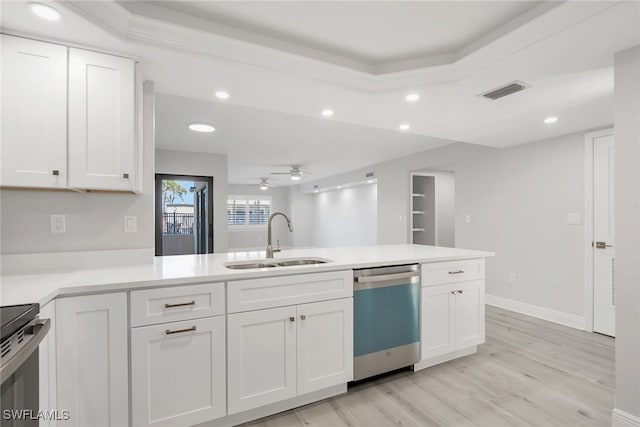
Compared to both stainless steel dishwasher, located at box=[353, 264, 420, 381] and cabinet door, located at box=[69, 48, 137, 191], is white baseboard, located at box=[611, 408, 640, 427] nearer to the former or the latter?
stainless steel dishwasher, located at box=[353, 264, 420, 381]

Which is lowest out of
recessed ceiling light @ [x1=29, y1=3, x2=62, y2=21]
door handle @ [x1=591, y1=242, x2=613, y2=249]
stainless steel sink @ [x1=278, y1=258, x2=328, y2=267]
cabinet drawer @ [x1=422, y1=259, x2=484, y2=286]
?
cabinet drawer @ [x1=422, y1=259, x2=484, y2=286]

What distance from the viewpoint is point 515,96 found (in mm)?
2488

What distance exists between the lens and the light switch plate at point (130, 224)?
→ 2.10 m

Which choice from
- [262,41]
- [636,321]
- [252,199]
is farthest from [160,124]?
[252,199]

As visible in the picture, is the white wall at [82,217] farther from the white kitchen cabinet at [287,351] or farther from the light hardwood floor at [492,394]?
the light hardwood floor at [492,394]

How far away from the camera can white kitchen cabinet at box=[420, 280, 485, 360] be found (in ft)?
8.00

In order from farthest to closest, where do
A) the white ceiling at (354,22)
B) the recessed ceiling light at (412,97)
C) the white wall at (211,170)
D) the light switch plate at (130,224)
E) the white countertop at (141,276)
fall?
the white wall at (211,170) < the recessed ceiling light at (412,97) < the light switch plate at (130,224) < the white ceiling at (354,22) < the white countertop at (141,276)

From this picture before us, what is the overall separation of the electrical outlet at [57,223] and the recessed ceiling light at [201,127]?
2.13 meters

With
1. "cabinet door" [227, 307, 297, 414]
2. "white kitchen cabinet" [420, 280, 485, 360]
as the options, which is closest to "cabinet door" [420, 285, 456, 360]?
"white kitchen cabinet" [420, 280, 485, 360]

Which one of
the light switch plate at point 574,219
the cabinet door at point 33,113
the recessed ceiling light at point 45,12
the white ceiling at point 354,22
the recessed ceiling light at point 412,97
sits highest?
the white ceiling at point 354,22

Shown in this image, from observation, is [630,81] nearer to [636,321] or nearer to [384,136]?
[636,321]

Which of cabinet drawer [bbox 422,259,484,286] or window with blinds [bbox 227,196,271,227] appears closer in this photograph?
cabinet drawer [bbox 422,259,484,286]

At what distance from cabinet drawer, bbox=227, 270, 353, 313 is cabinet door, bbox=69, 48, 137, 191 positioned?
974 mm

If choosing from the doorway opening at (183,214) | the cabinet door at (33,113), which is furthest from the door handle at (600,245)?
the doorway opening at (183,214)
